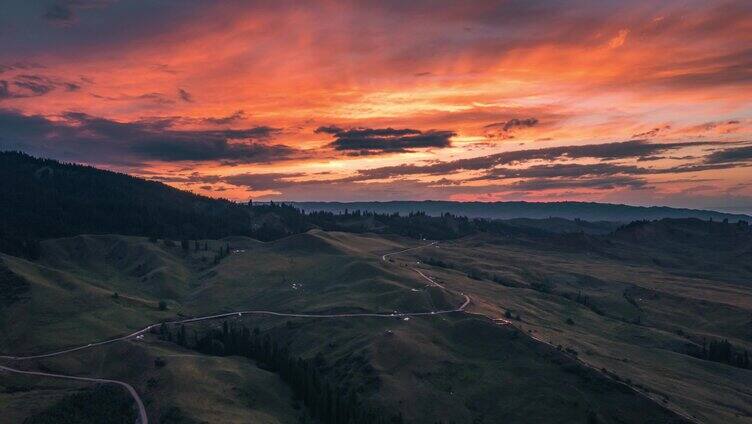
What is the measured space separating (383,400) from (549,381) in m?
53.6

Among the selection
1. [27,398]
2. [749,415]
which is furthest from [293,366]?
[749,415]

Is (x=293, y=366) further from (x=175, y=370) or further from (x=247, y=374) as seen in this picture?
(x=175, y=370)

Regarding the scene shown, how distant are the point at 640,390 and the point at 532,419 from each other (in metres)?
36.6

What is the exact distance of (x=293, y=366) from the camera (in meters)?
194

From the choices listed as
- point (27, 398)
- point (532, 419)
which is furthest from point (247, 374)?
point (532, 419)

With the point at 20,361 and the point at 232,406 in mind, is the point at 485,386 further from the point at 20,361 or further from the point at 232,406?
the point at 20,361

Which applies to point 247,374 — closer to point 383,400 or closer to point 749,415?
point 383,400

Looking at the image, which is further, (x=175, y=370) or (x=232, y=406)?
(x=175, y=370)

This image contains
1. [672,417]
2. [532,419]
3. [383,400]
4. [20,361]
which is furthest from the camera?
[20,361]

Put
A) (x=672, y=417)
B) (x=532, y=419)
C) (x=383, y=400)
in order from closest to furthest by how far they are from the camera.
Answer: (x=672, y=417), (x=532, y=419), (x=383, y=400)

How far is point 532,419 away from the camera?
159m

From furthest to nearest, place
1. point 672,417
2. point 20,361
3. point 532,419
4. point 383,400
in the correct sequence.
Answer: point 20,361 → point 383,400 → point 532,419 → point 672,417

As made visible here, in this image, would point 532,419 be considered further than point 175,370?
No

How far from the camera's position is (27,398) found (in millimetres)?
→ 156125
